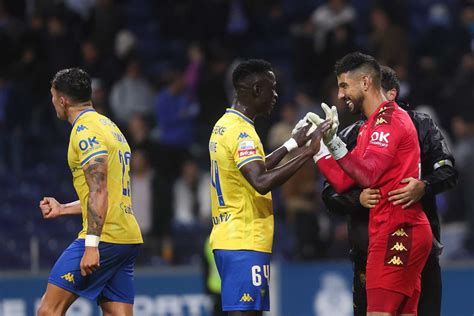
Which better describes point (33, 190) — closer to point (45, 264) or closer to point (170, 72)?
point (45, 264)

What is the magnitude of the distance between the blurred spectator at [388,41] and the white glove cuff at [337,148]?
797cm

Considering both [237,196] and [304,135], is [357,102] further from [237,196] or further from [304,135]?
[237,196]

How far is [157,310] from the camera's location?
541 inches

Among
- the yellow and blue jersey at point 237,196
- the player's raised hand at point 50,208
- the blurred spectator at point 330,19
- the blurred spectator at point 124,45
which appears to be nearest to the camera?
the yellow and blue jersey at point 237,196

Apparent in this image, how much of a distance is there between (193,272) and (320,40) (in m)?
4.64

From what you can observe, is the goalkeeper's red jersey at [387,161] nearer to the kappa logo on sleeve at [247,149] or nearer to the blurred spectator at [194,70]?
the kappa logo on sleeve at [247,149]

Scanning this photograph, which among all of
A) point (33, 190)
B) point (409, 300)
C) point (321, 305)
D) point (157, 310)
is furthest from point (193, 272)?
point (409, 300)

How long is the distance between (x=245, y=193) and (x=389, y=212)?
117cm

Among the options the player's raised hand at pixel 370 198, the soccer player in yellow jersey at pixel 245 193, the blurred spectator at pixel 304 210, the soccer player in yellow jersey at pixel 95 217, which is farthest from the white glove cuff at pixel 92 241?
the blurred spectator at pixel 304 210

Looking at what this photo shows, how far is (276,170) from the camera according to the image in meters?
8.00

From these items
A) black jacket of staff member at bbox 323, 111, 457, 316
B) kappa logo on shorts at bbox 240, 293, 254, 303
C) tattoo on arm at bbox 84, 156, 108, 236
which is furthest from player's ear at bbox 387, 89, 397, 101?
tattoo on arm at bbox 84, 156, 108, 236

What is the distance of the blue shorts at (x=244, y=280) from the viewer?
8.12 meters

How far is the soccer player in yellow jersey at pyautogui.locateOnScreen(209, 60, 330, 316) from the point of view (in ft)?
26.6

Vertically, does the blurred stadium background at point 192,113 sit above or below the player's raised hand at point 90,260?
above
